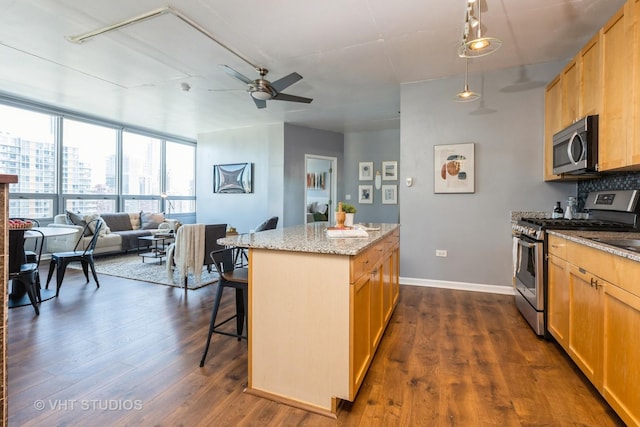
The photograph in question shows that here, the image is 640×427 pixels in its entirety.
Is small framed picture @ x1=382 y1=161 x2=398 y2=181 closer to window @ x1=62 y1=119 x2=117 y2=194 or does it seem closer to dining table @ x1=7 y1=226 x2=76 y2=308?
dining table @ x1=7 y1=226 x2=76 y2=308

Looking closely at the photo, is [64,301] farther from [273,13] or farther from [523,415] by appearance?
[523,415]

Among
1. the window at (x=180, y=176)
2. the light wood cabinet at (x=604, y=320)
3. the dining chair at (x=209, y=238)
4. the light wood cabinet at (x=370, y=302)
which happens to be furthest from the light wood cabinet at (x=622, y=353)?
the window at (x=180, y=176)

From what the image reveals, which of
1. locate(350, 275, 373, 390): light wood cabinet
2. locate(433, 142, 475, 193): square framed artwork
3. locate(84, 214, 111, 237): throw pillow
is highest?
locate(433, 142, 475, 193): square framed artwork

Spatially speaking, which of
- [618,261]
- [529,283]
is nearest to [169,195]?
[529,283]

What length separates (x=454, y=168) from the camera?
3.88m

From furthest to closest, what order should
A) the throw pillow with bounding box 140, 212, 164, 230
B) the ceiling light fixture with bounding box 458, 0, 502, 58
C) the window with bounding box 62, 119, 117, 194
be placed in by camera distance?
the throw pillow with bounding box 140, 212, 164, 230, the window with bounding box 62, 119, 117, 194, the ceiling light fixture with bounding box 458, 0, 502, 58

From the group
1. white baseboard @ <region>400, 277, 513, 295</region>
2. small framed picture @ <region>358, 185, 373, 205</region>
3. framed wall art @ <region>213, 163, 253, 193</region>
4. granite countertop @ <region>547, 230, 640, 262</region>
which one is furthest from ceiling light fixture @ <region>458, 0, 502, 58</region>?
framed wall art @ <region>213, 163, 253, 193</region>

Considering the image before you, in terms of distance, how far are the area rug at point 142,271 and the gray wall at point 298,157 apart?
225 cm

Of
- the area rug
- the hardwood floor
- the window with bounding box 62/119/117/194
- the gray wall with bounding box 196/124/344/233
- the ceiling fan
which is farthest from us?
the gray wall with bounding box 196/124/344/233

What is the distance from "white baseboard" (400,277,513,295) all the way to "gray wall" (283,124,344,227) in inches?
120

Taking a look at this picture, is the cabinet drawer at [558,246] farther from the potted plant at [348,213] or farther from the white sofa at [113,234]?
the white sofa at [113,234]

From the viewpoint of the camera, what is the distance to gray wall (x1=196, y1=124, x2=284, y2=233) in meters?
6.42

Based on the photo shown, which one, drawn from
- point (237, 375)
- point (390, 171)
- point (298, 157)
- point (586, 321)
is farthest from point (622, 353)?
point (298, 157)

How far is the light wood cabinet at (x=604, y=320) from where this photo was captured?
1.40 metres
